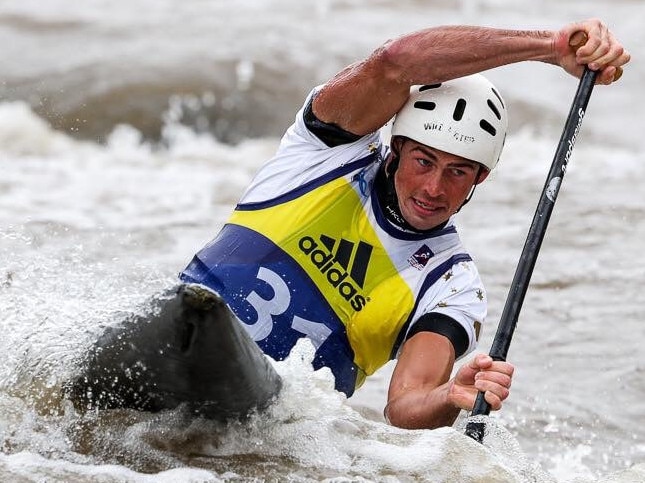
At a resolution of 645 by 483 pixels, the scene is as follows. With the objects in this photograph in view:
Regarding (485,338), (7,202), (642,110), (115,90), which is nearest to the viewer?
(485,338)

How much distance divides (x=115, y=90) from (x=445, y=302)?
32.5 feet

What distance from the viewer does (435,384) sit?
465 centimetres

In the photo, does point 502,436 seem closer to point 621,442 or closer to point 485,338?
point 621,442

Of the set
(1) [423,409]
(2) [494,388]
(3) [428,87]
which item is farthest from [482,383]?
(3) [428,87]

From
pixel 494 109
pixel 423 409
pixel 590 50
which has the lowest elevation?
pixel 423 409

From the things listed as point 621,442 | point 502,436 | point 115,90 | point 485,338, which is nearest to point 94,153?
point 115,90

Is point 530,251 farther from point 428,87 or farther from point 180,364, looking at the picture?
point 180,364

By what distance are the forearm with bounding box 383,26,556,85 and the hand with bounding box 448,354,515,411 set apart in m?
1.22

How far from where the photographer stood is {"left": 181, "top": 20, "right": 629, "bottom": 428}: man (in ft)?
15.8

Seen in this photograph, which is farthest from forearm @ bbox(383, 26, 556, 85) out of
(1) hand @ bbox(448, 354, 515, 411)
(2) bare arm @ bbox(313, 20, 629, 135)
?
(1) hand @ bbox(448, 354, 515, 411)

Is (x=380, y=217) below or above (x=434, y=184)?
below

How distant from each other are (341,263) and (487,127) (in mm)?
831

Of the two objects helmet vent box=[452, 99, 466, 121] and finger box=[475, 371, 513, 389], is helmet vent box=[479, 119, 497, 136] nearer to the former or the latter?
helmet vent box=[452, 99, 466, 121]

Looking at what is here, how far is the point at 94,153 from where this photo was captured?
13.1 metres
